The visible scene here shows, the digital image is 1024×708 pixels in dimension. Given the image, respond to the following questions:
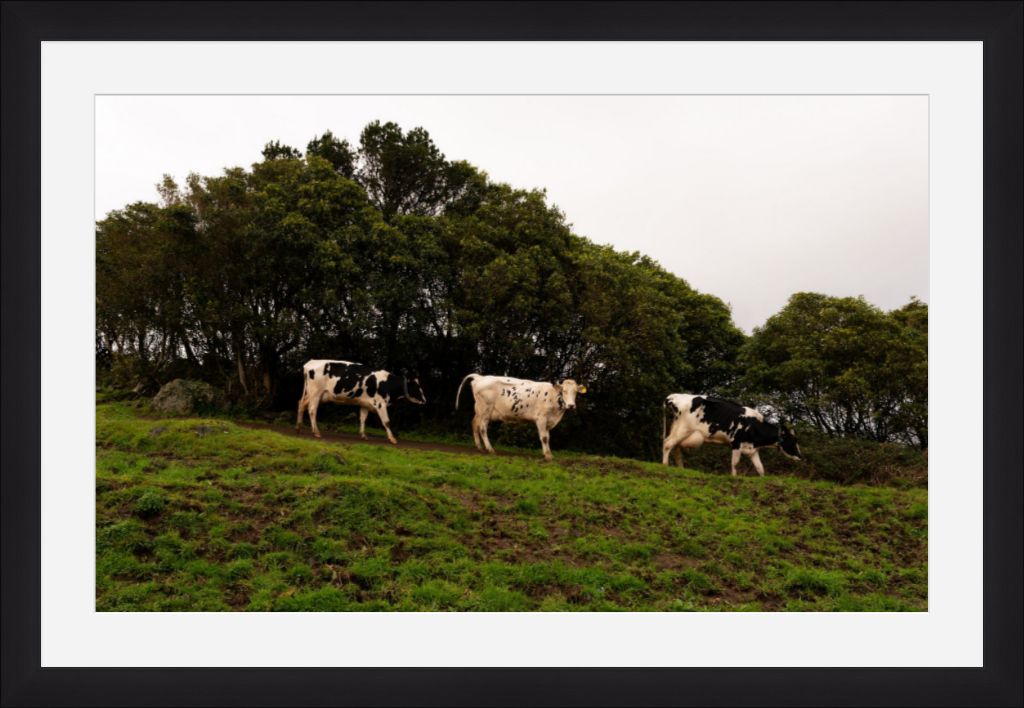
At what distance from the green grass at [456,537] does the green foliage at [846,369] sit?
7741mm

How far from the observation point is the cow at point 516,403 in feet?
50.3

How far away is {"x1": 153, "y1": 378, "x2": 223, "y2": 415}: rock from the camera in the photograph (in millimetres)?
16328

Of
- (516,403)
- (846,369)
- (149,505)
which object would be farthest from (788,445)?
(149,505)

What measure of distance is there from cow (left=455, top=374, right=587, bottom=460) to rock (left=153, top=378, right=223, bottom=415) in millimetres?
7442

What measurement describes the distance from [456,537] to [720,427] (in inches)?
388

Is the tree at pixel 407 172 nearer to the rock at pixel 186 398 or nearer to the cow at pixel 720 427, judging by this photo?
the rock at pixel 186 398

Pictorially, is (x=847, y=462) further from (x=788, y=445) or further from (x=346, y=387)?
(x=346, y=387)

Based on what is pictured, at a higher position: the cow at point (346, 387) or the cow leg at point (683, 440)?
the cow at point (346, 387)

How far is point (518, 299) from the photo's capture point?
57.2ft
